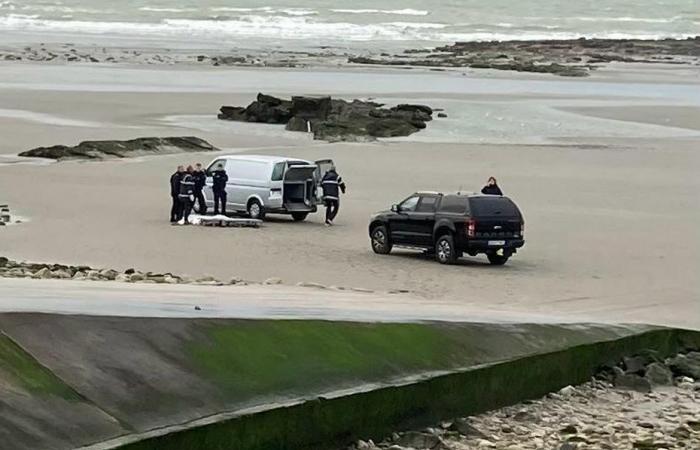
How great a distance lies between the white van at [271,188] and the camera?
32.4 m

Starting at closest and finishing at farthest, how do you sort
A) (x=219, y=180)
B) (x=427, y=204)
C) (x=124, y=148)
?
(x=427, y=204), (x=219, y=180), (x=124, y=148)

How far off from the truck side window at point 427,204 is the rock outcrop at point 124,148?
A: 58.6 feet

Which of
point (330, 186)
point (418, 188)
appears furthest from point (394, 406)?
point (418, 188)

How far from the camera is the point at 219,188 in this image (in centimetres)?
3198

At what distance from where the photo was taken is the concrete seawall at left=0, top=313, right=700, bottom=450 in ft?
35.0

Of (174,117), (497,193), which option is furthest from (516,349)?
(174,117)

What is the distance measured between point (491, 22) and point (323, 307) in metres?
147

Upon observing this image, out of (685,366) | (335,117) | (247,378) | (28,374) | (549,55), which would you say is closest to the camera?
(28,374)

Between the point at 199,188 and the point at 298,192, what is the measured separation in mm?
2379

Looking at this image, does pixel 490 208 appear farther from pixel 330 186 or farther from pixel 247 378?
pixel 247 378

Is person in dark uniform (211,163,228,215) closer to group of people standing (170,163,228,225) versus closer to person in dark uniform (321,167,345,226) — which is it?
group of people standing (170,163,228,225)

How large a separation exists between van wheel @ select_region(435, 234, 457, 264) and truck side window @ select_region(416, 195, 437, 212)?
0.82m

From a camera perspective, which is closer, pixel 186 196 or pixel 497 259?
pixel 497 259

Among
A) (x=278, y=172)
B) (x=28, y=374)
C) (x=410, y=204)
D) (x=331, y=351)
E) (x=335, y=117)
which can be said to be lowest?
(x=335, y=117)
